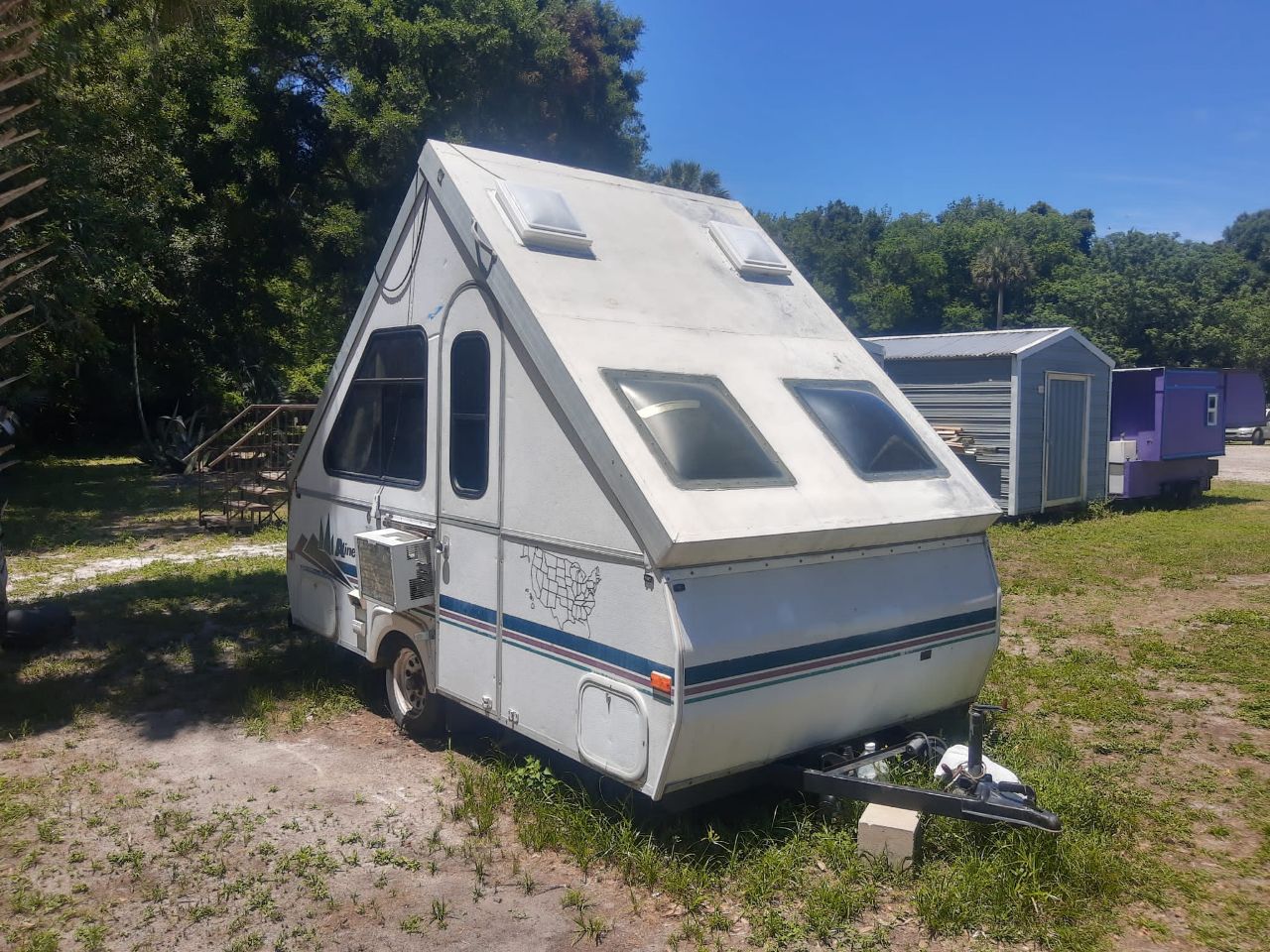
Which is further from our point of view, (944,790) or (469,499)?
(469,499)

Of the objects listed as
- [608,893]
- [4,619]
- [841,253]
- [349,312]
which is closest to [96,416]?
[349,312]

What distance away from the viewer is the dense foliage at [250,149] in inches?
536

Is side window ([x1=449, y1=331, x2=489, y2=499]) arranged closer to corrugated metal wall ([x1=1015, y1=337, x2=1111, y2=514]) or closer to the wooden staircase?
the wooden staircase

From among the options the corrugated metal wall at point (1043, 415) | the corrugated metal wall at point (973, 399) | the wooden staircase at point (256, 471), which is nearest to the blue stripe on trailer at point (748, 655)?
the wooden staircase at point (256, 471)

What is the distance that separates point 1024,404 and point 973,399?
2.53ft

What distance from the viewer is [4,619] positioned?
23.9ft

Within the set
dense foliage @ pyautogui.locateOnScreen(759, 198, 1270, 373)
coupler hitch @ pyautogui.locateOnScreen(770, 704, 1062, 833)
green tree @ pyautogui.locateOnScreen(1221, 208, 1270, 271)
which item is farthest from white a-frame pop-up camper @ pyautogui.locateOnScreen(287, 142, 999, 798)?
green tree @ pyautogui.locateOnScreen(1221, 208, 1270, 271)

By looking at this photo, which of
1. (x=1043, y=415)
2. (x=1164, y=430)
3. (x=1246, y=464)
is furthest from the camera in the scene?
(x=1246, y=464)

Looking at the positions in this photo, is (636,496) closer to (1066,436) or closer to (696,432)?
(696,432)

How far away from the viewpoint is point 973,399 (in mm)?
15227

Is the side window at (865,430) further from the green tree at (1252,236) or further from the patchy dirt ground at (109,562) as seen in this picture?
the green tree at (1252,236)

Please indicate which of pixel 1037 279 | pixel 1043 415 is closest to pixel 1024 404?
pixel 1043 415

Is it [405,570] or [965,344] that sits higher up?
[965,344]

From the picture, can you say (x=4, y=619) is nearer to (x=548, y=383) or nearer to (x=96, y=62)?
(x=548, y=383)
